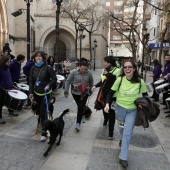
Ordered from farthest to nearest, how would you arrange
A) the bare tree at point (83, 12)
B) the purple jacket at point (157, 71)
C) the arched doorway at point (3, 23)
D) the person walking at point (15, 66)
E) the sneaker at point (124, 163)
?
1. the bare tree at point (83, 12)
2. the arched doorway at point (3, 23)
3. the purple jacket at point (157, 71)
4. the person walking at point (15, 66)
5. the sneaker at point (124, 163)

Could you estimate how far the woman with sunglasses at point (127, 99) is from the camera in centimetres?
394

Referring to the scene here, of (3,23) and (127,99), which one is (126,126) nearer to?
(127,99)

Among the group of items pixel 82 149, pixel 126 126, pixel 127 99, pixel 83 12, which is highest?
pixel 83 12

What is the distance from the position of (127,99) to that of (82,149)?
4.85 ft

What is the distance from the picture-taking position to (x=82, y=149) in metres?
4.73

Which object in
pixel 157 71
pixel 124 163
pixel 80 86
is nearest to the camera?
pixel 124 163

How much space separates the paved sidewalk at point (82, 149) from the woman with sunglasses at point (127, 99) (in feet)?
1.36

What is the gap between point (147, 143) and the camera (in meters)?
5.18

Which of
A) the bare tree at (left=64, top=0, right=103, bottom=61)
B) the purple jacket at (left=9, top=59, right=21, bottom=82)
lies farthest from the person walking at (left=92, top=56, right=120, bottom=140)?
the bare tree at (left=64, top=0, right=103, bottom=61)

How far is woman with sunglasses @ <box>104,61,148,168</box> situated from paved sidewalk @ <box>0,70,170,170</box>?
16.4 inches

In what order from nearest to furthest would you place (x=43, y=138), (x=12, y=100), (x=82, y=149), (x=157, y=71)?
(x=82, y=149)
(x=43, y=138)
(x=12, y=100)
(x=157, y=71)

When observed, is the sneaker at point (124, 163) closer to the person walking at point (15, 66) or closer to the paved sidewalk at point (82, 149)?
the paved sidewalk at point (82, 149)

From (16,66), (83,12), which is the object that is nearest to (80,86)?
(16,66)

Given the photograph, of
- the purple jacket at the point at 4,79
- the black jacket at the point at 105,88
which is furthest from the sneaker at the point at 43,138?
the purple jacket at the point at 4,79
